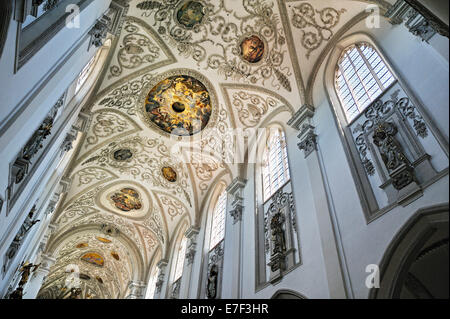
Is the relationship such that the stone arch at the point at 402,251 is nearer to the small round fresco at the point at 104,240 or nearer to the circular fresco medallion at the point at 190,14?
the circular fresco medallion at the point at 190,14

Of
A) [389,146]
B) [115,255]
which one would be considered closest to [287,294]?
[389,146]

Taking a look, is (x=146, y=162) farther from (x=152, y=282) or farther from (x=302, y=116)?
(x=302, y=116)

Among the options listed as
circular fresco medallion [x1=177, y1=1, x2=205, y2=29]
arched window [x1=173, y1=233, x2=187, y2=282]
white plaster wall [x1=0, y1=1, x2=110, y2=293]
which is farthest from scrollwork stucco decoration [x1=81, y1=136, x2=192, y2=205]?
white plaster wall [x1=0, y1=1, x2=110, y2=293]

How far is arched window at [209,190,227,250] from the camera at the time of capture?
Answer: 12.5 metres

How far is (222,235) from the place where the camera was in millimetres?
12133

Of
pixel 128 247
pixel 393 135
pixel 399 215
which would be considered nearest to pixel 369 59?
pixel 393 135

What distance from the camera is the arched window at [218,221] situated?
12.5m

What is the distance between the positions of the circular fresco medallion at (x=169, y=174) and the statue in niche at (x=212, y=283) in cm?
549

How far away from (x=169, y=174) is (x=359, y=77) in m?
10.3

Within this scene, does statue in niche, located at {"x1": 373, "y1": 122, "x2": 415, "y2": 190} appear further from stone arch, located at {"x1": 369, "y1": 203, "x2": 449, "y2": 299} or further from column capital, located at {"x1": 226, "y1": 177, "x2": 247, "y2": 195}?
column capital, located at {"x1": 226, "y1": 177, "x2": 247, "y2": 195}

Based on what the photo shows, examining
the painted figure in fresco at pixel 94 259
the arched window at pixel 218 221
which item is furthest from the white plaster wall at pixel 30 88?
the painted figure in fresco at pixel 94 259

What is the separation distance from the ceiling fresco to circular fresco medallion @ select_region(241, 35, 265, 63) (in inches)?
1.4

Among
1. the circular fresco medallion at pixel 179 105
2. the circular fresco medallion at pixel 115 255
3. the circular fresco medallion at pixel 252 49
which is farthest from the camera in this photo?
the circular fresco medallion at pixel 115 255

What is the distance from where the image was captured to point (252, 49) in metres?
10.8
